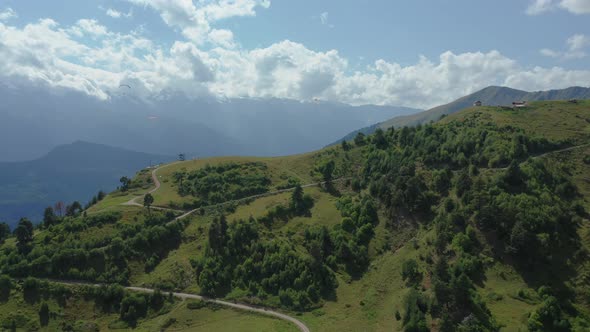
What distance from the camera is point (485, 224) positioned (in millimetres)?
73312

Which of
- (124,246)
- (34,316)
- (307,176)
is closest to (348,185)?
(307,176)

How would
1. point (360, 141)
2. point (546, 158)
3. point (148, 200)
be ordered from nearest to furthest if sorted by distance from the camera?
point (546, 158)
point (148, 200)
point (360, 141)

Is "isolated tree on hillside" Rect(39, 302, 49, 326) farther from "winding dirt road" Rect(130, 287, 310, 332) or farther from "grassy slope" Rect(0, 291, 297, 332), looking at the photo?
"winding dirt road" Rect(130, 287, 310, 332)

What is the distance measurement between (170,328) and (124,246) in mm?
34743

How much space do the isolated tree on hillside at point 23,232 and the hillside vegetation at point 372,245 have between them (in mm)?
444

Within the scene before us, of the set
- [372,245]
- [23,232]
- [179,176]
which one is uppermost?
[179,176]

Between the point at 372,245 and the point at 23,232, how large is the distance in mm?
94127

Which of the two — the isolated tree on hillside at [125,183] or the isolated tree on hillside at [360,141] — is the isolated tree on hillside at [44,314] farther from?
the isolated tree on hillside at [360,141]

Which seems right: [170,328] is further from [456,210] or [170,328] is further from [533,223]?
[533,223]

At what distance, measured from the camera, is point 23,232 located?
325 feet

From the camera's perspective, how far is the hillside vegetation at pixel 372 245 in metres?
61.8

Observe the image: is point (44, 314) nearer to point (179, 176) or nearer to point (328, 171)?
point (179, 176)

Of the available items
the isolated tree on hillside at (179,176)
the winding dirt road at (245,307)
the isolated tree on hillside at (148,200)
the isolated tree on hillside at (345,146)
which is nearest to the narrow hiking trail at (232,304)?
the winding dirt road at (245,307)

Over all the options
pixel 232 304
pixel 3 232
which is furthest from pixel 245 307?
pixel 3 232
